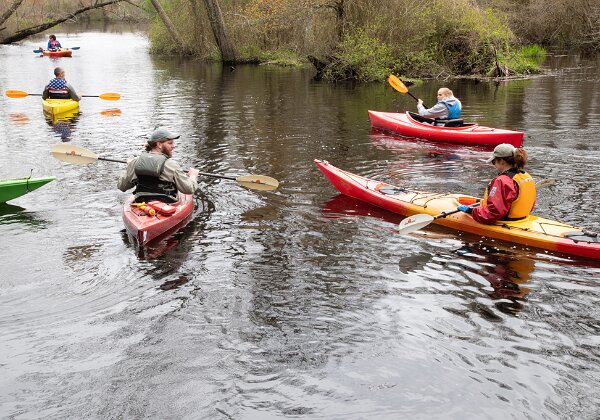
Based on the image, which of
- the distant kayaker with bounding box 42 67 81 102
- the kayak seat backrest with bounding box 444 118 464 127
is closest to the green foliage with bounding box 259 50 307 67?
the distant kayaker with bounding box 42 67 81 102

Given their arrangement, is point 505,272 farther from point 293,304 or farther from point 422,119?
point 422,119

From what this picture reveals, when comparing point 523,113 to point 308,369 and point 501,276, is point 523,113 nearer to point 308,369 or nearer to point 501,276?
point 501,276

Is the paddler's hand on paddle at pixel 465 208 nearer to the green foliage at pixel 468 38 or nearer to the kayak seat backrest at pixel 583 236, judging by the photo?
the kayak seat backrest at pixel 583 236

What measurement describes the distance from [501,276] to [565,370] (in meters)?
1.55

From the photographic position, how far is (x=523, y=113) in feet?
48.5

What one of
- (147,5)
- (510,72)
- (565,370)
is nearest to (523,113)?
(510,72)

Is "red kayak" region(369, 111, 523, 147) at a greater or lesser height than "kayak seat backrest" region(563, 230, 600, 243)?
greater

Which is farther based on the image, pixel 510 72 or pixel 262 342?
pixel 510 72

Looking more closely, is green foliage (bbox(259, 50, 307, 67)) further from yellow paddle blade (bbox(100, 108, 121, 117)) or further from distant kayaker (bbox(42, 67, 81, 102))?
distant kayaker (bbox(42, 67, 81, 102))

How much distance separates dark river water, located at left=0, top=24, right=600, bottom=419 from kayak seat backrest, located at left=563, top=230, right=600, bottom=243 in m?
0.23

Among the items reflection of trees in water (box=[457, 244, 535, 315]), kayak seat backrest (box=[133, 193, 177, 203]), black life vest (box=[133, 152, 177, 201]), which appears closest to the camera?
reflection of trees in water (box=[457, 244, 535, 315])

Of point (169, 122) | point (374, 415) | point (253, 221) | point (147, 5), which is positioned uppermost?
point (147, 5)

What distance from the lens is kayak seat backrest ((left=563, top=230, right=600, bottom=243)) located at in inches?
244

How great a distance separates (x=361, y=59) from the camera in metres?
20.5
